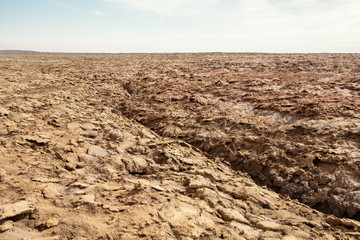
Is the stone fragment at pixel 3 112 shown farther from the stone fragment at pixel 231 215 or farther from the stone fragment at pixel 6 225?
the stone fragment at pixel 231 215

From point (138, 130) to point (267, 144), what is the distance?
3.45 m

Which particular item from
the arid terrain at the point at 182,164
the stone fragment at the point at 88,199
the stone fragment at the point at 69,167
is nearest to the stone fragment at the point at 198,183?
the arid terrain at the point at 182,164

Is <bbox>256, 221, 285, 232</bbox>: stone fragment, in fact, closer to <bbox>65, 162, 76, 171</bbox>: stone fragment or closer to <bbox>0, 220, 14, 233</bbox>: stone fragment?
<bbox>0, 220, 14, 233</bbox>: stone fragment

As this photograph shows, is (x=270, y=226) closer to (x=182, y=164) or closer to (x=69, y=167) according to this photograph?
(x=182, y=164)

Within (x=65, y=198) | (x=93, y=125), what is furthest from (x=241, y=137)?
(x=65, y=198)

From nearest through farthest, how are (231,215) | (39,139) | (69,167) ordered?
(231,215) < (69,167) < (39,139)

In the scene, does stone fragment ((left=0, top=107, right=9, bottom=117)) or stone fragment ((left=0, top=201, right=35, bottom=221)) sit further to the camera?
stone fragment ((left=0, top=107, right=9, bottom=117))

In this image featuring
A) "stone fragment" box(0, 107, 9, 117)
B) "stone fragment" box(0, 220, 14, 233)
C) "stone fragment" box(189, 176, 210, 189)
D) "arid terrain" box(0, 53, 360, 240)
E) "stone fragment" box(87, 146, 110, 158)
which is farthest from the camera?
"stone fragment" box(0, 107, 9, 117)

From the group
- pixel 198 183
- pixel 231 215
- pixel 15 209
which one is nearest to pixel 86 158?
pixel 15 209

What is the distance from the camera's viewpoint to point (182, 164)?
4.92m

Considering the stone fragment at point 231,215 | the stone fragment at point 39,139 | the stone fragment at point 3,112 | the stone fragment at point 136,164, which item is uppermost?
the stone fragment at point 3,112

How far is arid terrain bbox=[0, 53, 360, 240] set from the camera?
9.59 ft

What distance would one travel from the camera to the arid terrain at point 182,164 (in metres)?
2.92

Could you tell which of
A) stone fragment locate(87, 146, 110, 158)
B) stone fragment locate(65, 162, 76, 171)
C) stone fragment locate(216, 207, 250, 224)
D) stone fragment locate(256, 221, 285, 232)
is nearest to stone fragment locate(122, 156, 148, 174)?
stone fragment locate(87, 146, 110, 158)
